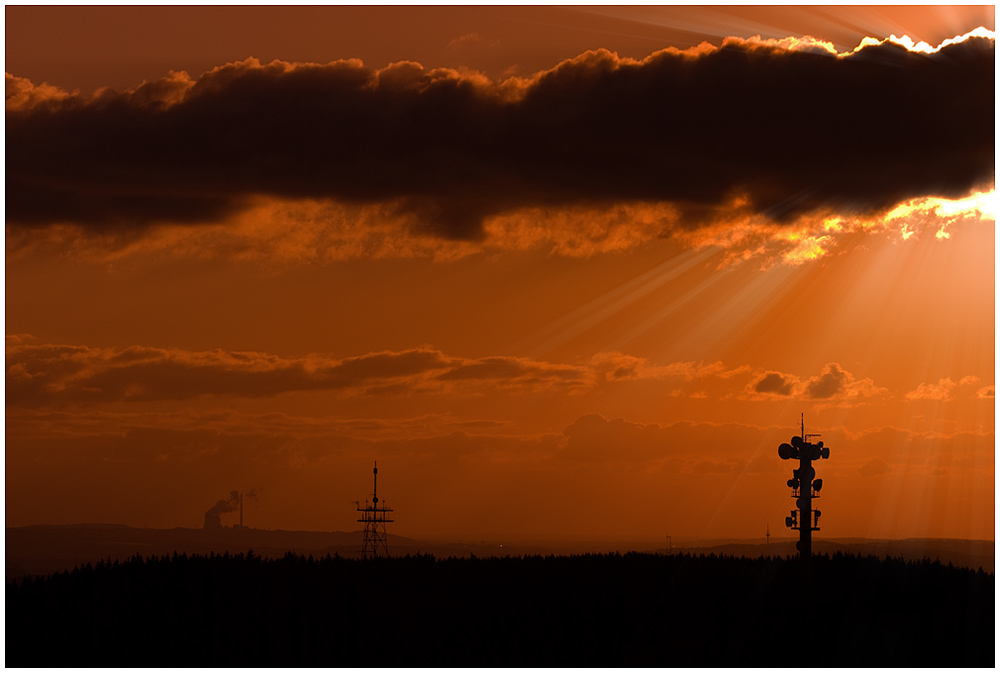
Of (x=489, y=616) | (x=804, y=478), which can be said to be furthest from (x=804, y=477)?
(x=489, y=616)

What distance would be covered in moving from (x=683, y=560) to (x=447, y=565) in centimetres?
819

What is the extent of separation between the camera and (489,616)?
2970cm

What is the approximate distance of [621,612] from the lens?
29859mm

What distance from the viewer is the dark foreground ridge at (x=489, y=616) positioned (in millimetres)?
27297

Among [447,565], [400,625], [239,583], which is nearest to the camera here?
[400,625]

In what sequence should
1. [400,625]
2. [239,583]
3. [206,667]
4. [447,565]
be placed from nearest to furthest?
[206,667] → [400,625] → [239,583] → [447,565]

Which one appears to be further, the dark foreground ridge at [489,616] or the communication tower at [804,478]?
the communication tower at [804,478]

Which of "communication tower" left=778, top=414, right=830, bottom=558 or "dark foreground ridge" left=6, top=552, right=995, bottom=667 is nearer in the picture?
"dark foreground ridge" left=6, top=552, right=995, bottom=667

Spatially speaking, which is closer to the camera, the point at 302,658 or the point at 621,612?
the point at 302,658

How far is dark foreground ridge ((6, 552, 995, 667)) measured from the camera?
89.6 feet

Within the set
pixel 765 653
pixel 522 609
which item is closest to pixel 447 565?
pixel 522 609

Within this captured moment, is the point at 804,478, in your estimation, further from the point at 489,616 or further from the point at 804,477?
the point at 489,616

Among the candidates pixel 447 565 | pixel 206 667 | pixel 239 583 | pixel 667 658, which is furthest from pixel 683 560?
pixel 206 667

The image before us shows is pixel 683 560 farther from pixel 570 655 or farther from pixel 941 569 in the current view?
pixel 570 655
